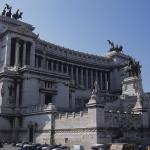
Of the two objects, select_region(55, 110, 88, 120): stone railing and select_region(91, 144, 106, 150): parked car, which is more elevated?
select_region(55, 110, 88, 120): stone railing

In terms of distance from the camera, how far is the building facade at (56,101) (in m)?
50.2

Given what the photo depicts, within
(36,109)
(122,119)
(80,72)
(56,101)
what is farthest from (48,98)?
(80,72)

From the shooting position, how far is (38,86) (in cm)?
7044

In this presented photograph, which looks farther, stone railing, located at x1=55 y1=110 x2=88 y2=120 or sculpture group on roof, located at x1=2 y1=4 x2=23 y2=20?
sculpture group on roof, located at x1=2 y1=4 x2=23 y2=20

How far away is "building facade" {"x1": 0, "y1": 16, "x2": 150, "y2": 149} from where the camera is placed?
50250mm

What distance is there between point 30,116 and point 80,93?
24.3 meters

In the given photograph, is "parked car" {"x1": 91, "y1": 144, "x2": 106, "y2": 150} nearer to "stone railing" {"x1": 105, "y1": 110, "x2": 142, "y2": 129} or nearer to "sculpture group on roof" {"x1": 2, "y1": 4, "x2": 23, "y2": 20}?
"stone railing" {"x1": 105, "y1": 110, "x2": 142, "y2": 129}

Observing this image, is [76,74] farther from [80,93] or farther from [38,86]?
[38,86]

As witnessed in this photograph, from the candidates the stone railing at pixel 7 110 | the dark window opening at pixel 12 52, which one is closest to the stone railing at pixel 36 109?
the stone railing at pixel 7 110

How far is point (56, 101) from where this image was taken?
7256 centimetres

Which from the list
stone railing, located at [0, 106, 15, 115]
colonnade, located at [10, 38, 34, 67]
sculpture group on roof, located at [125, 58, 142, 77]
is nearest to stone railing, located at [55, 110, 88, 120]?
stone railing, located at [0, 106, 15, 115]

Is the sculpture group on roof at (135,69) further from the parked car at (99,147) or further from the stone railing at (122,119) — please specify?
the parked car at (99,147)

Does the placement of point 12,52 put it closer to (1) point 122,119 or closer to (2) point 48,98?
(2) point 48,98

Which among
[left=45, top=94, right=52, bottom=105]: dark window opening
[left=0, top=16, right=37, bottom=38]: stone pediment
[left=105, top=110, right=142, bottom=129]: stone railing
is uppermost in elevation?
[left=0, top=16, right=37, bottom=38]: stone pediment
